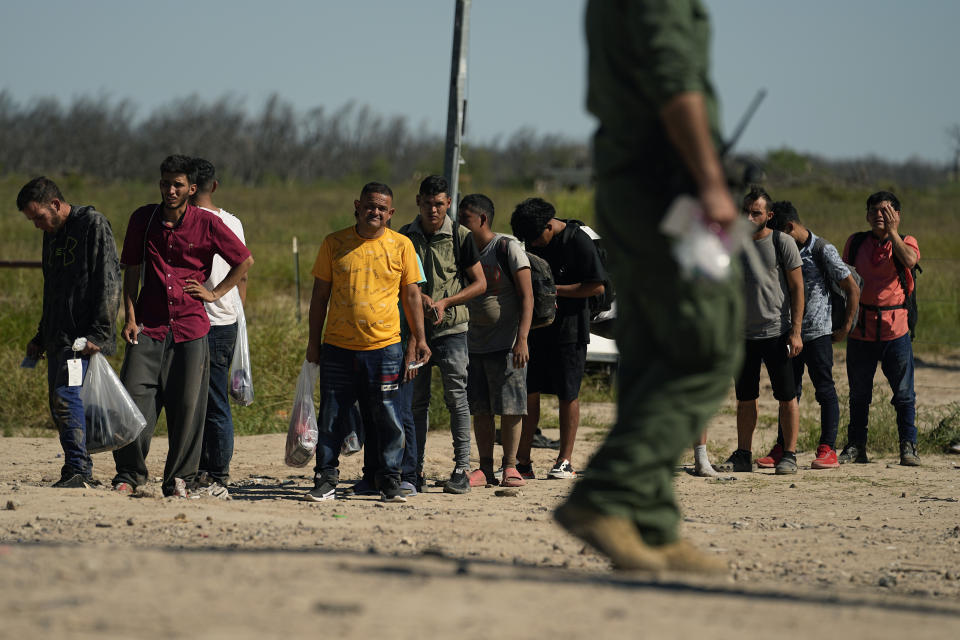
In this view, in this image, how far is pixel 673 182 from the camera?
139 inches

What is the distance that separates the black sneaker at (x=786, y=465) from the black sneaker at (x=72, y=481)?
179 inches

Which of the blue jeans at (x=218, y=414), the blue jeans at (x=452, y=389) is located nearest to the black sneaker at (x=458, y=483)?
the blue jeans at (x=452, y=389)

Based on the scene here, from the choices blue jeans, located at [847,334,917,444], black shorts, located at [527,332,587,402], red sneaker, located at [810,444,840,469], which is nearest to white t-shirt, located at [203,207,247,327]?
black shorts, located at [527,332,587,402]

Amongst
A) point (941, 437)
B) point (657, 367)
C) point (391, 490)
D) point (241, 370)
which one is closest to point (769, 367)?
point (941, 437)

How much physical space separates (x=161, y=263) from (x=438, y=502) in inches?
81.9

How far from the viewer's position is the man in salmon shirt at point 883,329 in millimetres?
8367

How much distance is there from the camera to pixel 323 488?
6656mm

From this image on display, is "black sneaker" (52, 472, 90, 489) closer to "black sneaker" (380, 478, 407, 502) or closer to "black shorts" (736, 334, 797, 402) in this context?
"black sneaker" (380, 478, 407, 502)

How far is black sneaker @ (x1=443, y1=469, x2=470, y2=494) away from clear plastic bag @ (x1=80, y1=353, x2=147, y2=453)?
73.8 inches

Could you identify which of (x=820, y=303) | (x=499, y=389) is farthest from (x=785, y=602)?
(x=820, y=303)

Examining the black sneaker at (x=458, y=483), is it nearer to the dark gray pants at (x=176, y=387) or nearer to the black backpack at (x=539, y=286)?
the black backpack at (x=539, y=286)

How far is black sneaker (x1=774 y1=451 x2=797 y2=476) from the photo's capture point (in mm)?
8031

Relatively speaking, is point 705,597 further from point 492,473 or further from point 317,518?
point 492,473

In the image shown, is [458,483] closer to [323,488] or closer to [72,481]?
[323,488]
